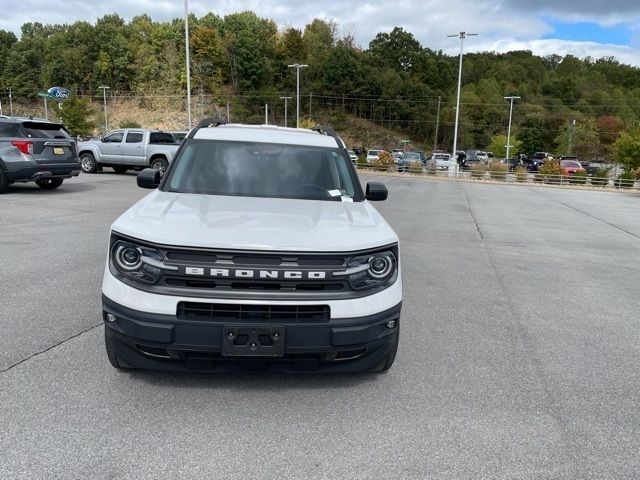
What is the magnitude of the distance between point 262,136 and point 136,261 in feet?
7.42

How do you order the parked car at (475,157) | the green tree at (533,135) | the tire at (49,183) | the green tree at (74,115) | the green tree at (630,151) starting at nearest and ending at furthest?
the tire at (49,183), the green tree at (630,151), the green tree at (74,115), the parked car at (475,157), the green tree at (533,135)

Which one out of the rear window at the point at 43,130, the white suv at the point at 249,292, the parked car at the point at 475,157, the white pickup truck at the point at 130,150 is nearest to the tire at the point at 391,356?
A: the white suv at the point at 249,292

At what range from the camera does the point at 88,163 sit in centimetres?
2250

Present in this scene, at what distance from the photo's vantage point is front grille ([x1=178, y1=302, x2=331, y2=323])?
3.21m

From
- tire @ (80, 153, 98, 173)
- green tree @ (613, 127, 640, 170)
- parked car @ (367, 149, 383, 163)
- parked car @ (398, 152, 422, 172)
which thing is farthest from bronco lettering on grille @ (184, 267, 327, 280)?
green tree @ (613, 127, 640, 170)

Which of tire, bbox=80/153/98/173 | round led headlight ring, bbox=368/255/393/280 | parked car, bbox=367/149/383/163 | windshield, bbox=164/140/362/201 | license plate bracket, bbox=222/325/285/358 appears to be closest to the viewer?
license plate bracket, bbox=222/325/285/358

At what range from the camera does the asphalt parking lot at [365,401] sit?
9.61ft

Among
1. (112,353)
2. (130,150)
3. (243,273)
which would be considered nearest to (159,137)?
(130,150)

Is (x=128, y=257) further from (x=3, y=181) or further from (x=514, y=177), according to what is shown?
(x=514, y=177)

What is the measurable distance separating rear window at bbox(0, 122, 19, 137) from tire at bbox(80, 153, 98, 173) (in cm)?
953

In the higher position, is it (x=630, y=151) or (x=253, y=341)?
(x=630, y=151)

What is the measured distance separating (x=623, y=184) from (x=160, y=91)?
89.1m

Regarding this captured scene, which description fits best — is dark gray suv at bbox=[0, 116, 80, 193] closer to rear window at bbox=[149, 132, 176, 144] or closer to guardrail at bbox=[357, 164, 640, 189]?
rear window at bbox=[149, 132, 176, 144]

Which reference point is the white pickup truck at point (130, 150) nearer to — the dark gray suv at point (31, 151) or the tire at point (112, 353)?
the dark gray suv at point (31, 151)
